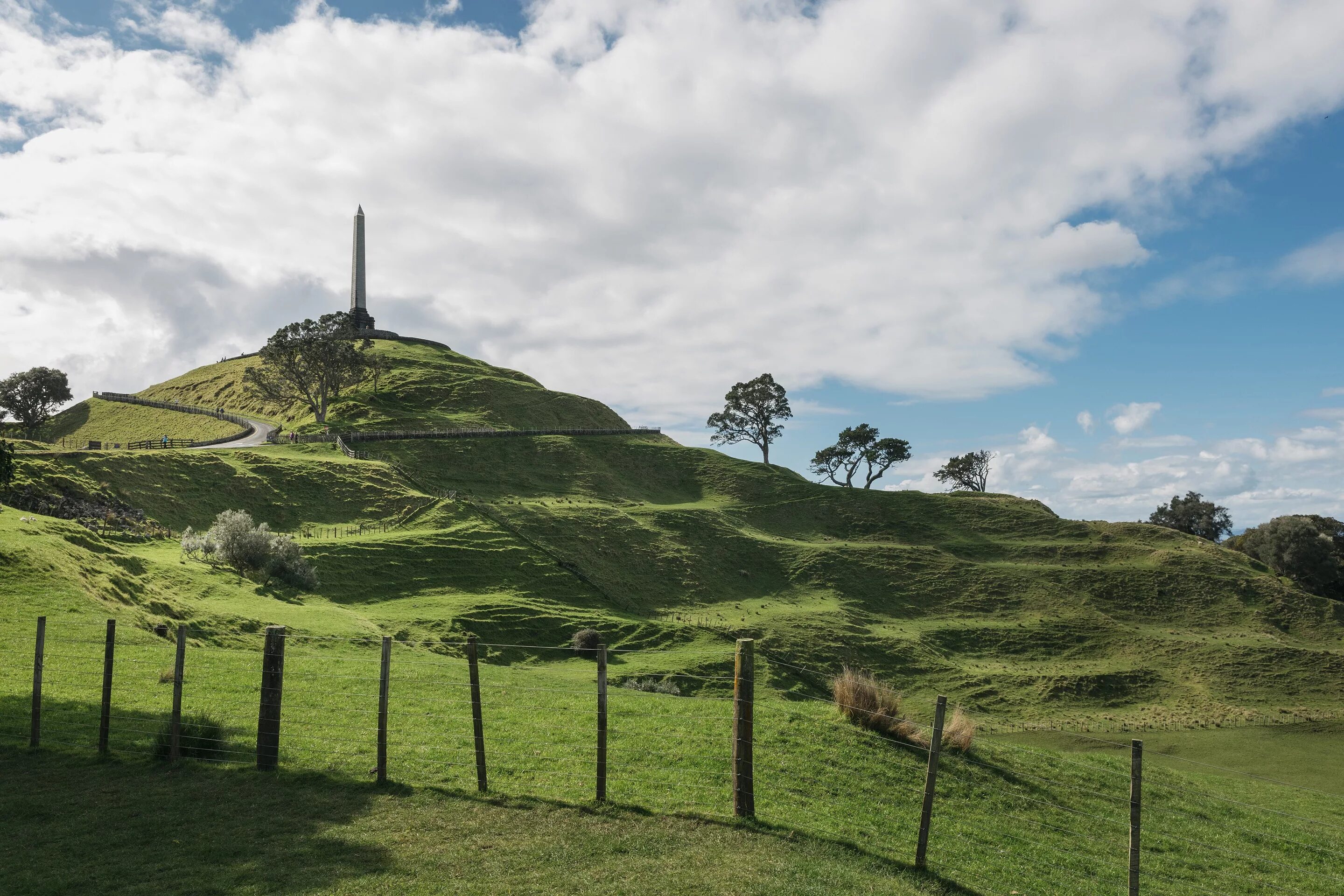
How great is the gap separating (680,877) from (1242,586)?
3178 inches

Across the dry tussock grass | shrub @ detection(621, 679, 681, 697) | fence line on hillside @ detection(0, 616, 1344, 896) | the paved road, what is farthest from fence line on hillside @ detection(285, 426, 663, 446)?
the dry tussock grass

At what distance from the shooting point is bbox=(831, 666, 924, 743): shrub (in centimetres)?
1814

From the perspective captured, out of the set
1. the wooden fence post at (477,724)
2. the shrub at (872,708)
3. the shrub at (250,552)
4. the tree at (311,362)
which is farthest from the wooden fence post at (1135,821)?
the tree at (311,362)

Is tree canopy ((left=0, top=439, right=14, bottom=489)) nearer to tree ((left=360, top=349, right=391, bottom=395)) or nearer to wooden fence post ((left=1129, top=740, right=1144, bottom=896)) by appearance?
wooden fence post ((left=1129, top=740, right=1144, bottom=896))

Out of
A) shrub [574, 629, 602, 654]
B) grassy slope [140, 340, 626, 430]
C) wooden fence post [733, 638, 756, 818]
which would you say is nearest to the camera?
wooden fence post [733, 638, 756, 818]

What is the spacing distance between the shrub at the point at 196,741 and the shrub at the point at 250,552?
32.2m

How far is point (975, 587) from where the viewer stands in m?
71.9

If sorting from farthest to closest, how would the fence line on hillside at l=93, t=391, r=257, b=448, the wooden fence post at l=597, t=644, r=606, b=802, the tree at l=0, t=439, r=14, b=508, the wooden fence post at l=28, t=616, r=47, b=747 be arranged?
the fence line on hillside at l=93, t=391, r=257, b=448 < the tree at l=0, t=439, r=14, b=508 < the wooden fence post at l=28, t=616, r=47, b=747 < the wooden fence post at l=597, t=644, r=606, b=802

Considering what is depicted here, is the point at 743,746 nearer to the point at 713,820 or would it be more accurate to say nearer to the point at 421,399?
the point at 713,820

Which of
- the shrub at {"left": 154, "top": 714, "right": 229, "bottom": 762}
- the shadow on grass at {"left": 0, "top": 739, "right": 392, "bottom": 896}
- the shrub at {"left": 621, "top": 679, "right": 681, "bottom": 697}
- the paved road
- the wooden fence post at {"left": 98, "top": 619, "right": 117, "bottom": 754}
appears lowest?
the shrub at {"left": 621, "top": 679, "right": 681, "bottom": 697}

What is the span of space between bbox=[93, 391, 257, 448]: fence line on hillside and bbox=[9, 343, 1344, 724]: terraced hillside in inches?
468

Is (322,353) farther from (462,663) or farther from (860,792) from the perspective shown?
(860,792)

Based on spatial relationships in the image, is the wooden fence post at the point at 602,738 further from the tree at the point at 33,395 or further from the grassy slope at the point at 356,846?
the tree at the point at 33,395

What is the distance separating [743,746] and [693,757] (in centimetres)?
408
